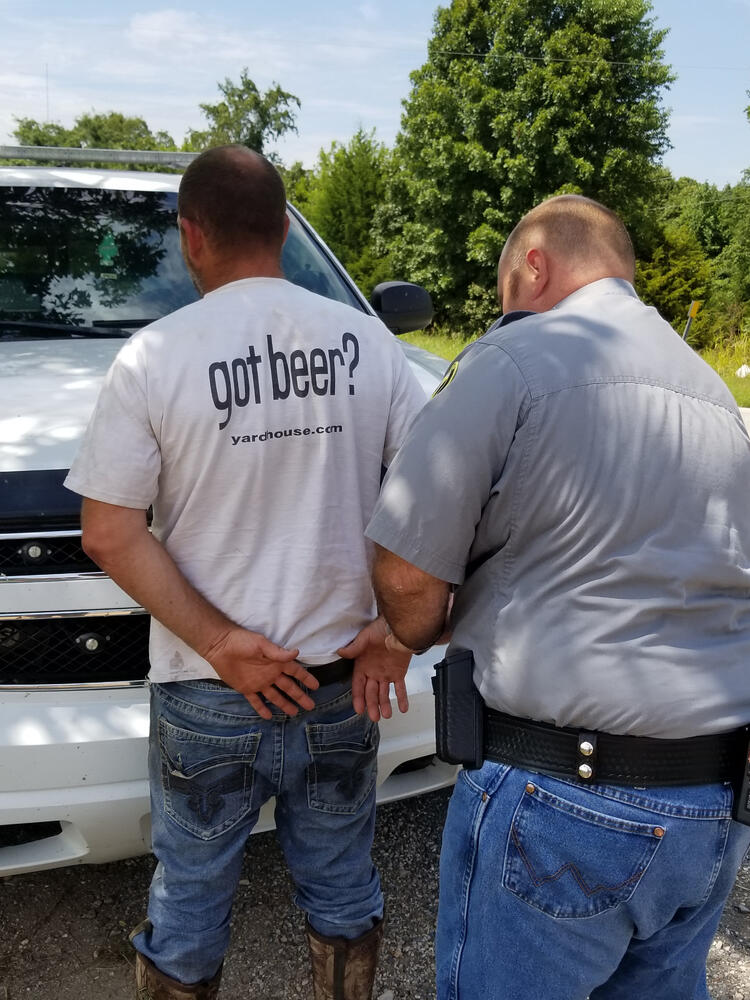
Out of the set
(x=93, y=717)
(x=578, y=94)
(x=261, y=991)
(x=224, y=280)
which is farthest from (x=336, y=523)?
(x=578, y=94)

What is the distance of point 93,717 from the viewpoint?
217 cm

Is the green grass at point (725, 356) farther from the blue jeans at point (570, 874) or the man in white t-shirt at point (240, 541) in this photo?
the blue jeans at point (570, 874)

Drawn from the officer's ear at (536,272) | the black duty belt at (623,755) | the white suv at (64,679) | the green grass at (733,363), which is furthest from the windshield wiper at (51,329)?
the green grass at (733,363)

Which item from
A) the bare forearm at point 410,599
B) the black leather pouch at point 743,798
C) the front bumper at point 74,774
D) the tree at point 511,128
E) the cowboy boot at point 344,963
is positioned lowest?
the cowboy boot at point 344,963

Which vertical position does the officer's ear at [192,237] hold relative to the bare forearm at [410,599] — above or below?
above

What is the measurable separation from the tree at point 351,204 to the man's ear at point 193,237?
33.8 meters

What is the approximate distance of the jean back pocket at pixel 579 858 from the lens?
55.5 inches

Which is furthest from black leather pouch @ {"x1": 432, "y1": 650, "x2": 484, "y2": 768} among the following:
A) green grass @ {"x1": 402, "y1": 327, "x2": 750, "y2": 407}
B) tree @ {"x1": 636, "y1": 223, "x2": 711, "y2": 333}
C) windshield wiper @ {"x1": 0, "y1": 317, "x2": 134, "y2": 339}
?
Result: tree @ {"x1": 636, "y1": 223, "x2": 711, "y2": 333}

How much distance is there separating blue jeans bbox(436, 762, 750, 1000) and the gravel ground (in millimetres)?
1066

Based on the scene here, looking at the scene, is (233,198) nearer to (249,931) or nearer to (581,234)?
(581,234)

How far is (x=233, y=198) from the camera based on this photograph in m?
1.75

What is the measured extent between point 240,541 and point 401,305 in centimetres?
235

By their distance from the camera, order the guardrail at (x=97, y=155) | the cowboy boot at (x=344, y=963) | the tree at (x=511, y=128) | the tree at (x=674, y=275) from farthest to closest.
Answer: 1. the tree at (x=674, y=275)
2. the tree at (x=511, y=128)
3. the guardrail at (x=97, y=155)
4. the cowboy boot at (x=344, y=963)

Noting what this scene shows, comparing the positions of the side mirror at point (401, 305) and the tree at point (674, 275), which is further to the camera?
the tree at point (674, 275)
